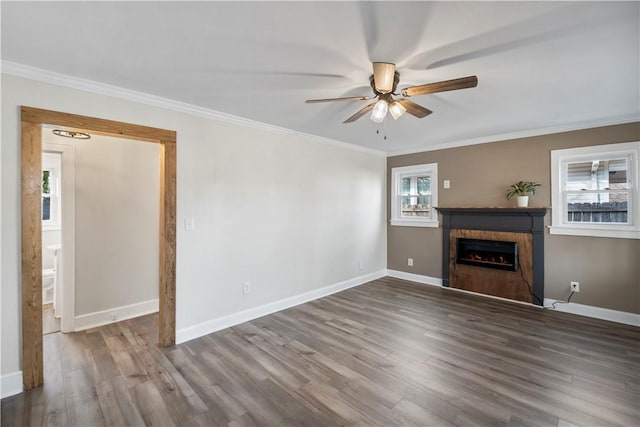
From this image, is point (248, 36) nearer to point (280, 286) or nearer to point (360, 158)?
point (280, 286)

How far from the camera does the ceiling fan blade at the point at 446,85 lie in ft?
6.25

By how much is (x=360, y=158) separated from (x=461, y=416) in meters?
4.05

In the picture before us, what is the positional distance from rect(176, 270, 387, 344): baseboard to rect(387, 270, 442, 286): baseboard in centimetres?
74

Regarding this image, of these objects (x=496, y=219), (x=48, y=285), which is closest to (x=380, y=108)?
(x=496, y=219)

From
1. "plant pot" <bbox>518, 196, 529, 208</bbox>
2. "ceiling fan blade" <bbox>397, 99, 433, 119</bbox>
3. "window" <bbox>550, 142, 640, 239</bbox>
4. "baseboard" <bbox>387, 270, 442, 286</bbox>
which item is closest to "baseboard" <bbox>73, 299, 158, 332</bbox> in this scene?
"ceiling fan blade" <bbox>397, 99, 433, 119</bbox>

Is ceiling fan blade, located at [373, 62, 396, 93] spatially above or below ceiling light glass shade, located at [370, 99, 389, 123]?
above

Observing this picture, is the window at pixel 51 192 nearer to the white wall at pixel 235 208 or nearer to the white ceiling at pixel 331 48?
the white wall at pixel 235 208

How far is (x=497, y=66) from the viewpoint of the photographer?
88.1 inches

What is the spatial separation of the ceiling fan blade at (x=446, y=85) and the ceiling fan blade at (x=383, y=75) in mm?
149

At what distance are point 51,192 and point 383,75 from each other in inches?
219

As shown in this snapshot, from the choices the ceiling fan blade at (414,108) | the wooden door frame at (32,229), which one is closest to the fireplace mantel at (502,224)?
the ceiling fan blade at (414,108)

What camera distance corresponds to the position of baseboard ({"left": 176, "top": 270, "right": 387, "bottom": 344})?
3.10m

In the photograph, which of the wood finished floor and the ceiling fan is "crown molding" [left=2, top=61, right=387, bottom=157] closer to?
the ceiling fan

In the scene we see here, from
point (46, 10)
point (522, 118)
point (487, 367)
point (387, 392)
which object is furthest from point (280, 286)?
point (522, 118)
